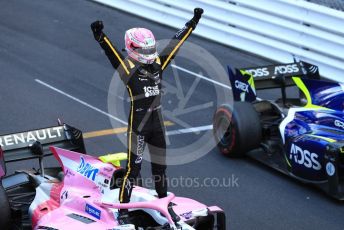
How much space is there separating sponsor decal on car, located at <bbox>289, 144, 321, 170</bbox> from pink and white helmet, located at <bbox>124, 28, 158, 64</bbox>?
2.79 metres

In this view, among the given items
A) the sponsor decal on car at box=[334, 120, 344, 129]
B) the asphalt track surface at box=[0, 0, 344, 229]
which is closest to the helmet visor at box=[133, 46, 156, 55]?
the asphalt track surface at box=[0, 0, 344, 229]

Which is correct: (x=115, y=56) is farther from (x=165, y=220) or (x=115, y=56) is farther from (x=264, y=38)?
(x=264, y=38)

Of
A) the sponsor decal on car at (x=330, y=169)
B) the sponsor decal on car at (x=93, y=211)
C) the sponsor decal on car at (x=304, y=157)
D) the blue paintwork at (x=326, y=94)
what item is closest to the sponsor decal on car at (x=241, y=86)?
the blue paintwork at (x=326, y=94)

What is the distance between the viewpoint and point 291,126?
9.09 m

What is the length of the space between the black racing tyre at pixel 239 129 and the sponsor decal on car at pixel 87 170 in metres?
2.75

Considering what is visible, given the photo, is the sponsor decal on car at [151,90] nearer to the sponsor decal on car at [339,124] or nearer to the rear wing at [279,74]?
the sponsor decal on car at [339,124]

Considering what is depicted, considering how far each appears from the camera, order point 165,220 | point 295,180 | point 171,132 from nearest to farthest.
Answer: point 165,220, point 295,180, point 171,132

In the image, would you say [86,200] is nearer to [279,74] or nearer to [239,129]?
[239,129]

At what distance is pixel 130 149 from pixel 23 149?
5.08ft

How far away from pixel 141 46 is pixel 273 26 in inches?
305

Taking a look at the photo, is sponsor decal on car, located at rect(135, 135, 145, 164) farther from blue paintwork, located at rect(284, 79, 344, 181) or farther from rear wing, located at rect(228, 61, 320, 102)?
rear wing, located at rect(228, 61, 320, 102)

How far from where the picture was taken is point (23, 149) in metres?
7.78

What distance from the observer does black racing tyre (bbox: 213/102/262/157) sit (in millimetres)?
9422

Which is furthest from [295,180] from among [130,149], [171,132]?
[130,149]
